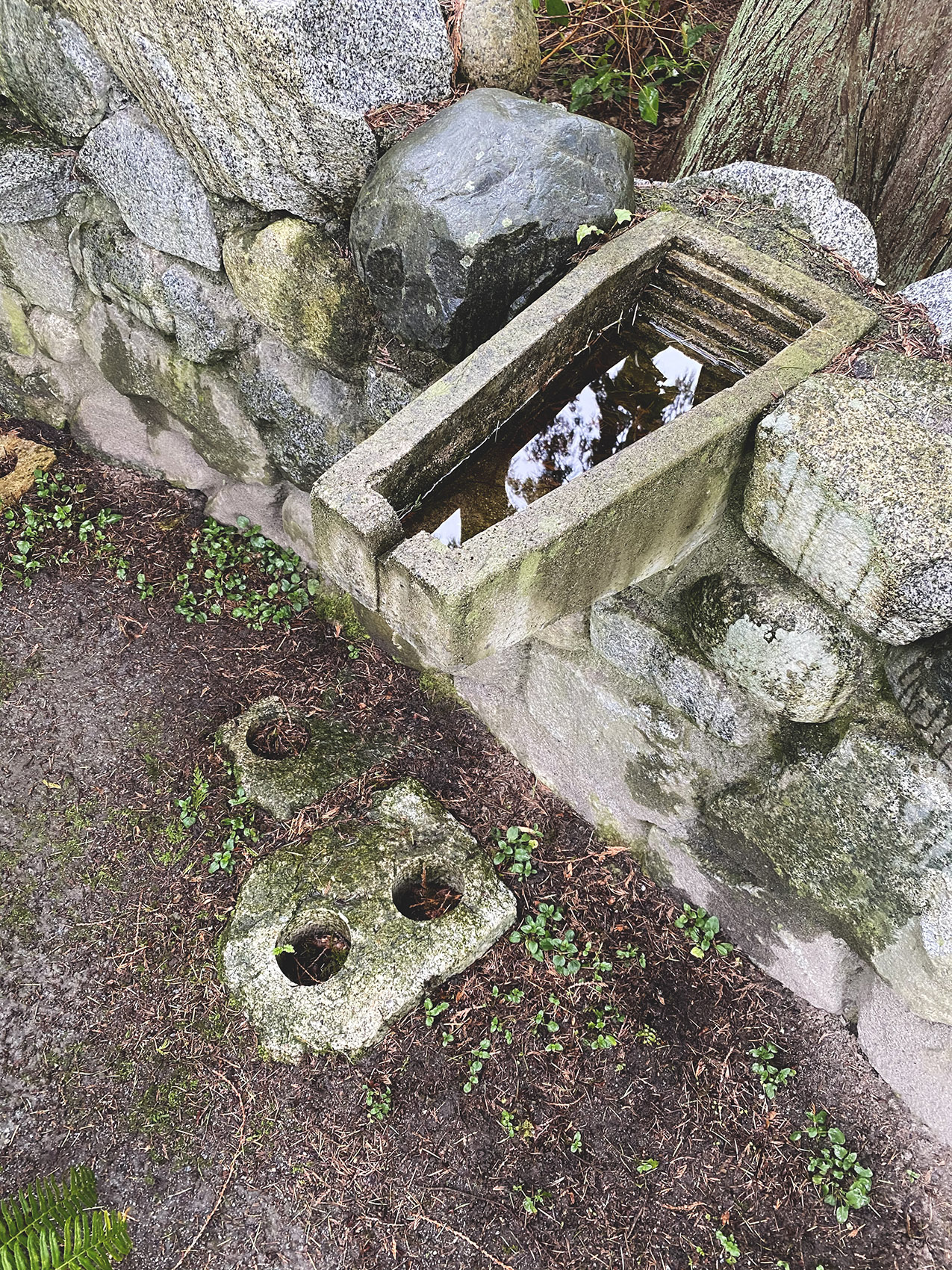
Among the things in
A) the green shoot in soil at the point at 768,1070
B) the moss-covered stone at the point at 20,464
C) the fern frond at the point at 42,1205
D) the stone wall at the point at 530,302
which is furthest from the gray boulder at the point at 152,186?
the green shoot in soil at the point at 768,1070

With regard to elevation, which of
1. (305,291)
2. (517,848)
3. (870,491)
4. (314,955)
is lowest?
(314,955)

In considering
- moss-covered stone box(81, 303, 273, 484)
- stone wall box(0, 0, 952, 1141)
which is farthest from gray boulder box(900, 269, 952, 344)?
moss-covered stone box(81, 303, 273, 484)

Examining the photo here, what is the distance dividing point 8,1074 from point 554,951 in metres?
1.67

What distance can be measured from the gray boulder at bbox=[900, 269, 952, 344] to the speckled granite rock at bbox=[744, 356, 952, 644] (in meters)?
0.18

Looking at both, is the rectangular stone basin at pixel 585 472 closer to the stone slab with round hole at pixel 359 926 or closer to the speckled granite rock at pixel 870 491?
the speckled granite rock at pixel 870 491

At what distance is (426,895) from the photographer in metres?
2.92

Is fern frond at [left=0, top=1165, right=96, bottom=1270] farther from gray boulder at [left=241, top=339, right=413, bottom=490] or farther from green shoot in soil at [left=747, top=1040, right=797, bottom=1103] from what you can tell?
gray boulder at [left=241, top=339, right=413, bottom=490]

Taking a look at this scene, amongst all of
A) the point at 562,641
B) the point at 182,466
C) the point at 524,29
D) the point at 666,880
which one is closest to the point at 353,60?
the point at 524,29

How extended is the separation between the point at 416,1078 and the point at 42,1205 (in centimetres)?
100

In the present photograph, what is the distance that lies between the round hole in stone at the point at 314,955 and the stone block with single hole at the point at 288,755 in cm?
42

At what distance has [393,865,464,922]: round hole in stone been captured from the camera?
9.46 feet

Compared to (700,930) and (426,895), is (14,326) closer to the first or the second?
(426,895)

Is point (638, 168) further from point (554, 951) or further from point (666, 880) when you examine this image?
point (554, 951)

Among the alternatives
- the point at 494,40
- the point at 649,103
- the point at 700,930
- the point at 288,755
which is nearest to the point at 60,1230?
the point at 288,755
